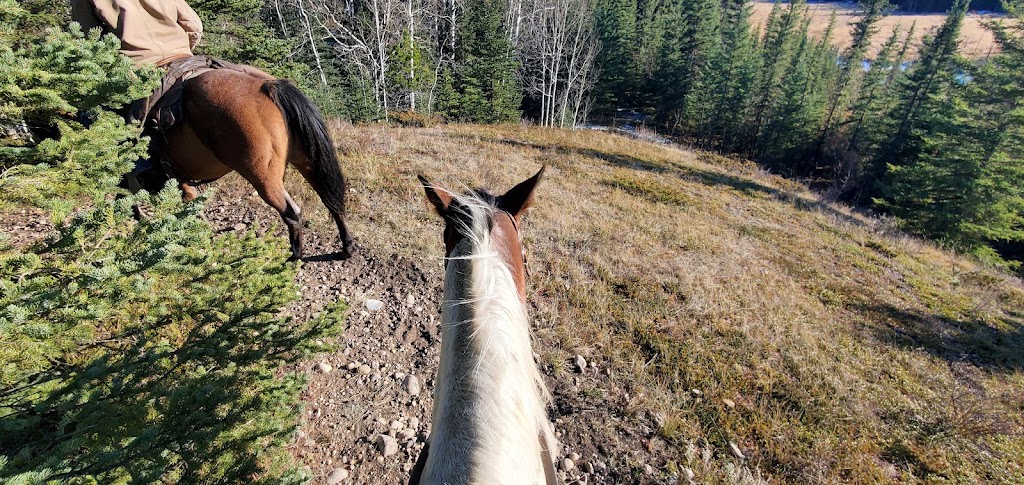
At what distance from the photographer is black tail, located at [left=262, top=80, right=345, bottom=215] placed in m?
3.68

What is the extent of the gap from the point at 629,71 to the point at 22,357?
46.8m

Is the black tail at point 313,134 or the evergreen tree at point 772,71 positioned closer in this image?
the black tail at point 313,134

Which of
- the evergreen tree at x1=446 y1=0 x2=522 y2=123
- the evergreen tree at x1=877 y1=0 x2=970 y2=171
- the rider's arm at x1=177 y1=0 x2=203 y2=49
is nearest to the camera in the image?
the rider's arm at x1=177 y1=0 x2=203 y2=49

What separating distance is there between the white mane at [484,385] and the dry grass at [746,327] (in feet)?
1.69

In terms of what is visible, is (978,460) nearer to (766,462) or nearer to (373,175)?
(766,462)

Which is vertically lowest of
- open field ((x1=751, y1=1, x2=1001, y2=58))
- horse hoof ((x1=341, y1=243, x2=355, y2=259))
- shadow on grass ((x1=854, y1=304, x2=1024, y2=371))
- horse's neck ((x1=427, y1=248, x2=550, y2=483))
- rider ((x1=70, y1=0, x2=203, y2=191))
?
shadow on grass ((x1=854, y1=304, x2=1024, y2=371))

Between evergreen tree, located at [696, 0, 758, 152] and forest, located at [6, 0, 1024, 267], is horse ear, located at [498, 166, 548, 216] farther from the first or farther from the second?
evergreen tree, located at [696, 0, 758, 152]

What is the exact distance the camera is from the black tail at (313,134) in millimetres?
3684

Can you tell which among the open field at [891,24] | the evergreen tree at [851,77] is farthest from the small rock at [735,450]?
the open field at [891,24]

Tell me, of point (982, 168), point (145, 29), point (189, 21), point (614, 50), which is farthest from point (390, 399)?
point (614, 50)

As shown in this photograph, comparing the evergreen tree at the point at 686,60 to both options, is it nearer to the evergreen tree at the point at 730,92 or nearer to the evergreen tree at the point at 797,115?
the evergreen tree at the point at 730,92

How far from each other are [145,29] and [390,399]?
407 centimetres

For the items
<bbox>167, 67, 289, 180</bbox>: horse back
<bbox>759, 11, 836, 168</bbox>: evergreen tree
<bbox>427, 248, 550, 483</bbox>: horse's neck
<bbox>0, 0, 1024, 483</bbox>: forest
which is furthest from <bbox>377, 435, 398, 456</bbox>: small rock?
<bbox>759, 11, 836, 168</bbox>: evergreen tree

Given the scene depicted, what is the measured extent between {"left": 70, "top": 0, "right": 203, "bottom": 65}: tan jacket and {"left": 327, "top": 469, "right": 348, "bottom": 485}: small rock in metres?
3.52
